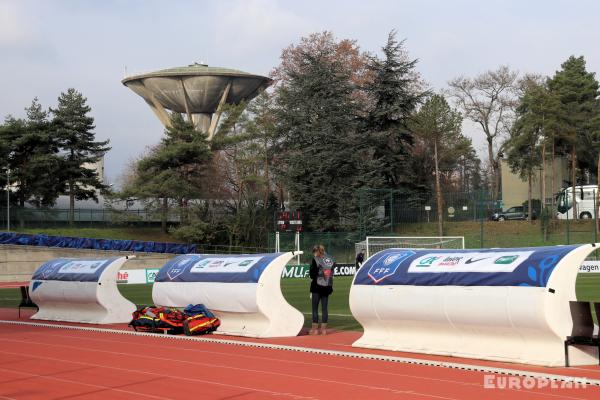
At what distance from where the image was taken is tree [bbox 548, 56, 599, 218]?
216 ft

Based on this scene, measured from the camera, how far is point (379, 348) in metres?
14.7

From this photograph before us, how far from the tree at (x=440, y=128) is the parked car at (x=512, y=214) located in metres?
6.44

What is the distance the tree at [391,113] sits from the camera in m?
68.3

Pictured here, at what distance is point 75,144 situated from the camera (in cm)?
6719

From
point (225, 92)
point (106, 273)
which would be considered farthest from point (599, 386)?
point (225, 92)

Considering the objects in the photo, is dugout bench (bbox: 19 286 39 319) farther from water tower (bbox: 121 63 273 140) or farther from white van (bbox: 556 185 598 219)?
water tower (bbox: 121 63 273 140)

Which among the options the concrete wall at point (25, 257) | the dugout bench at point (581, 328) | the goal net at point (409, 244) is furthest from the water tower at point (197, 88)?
the dugout bench at point (581, 328)

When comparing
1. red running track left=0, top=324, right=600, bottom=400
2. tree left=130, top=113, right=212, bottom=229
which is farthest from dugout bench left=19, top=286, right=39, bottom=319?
tree left=130, top=113, right=212, bottom=229

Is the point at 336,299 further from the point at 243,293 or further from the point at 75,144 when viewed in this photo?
the point at 75,144

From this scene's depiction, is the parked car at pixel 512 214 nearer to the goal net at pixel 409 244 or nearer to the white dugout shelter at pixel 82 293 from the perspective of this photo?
the goal net at pixel 409 244

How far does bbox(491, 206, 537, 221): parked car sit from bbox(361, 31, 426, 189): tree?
7.61 meters

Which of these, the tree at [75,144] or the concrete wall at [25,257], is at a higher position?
the tree at [75,144]

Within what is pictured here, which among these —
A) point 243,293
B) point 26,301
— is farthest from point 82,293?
point 243,293

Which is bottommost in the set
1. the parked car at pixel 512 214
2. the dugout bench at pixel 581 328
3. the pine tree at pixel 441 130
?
the dugout bench at pixel 581 328
